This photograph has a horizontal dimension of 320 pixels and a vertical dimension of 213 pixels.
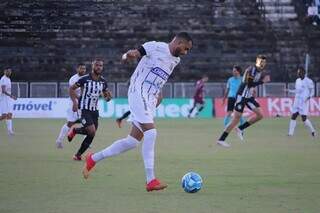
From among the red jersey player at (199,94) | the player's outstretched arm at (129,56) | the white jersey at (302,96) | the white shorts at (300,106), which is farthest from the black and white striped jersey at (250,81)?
the red jersey player at (199,94)

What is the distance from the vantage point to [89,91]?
1576 centimetres

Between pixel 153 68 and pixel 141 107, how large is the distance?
1.97 ft

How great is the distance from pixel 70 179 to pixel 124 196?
84.3 inches

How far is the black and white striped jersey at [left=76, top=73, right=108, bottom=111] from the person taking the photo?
15.8m

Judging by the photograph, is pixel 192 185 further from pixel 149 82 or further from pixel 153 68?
pixel 153 68

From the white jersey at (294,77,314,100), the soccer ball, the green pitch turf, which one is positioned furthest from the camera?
the white jersey at (294,77,314,100)

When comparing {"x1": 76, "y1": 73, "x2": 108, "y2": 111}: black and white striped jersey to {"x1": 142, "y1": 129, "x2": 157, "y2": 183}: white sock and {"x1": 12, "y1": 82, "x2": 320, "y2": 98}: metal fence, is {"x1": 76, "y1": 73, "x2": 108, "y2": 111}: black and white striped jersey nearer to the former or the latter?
{"x1": 142, "y1": 129, "x2": 157, "y2": 183}: white sock

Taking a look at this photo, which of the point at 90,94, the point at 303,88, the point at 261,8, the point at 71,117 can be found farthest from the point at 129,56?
the point at 261,8

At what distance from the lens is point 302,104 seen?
26.0 meters

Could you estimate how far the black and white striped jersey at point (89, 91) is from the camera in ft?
51.7

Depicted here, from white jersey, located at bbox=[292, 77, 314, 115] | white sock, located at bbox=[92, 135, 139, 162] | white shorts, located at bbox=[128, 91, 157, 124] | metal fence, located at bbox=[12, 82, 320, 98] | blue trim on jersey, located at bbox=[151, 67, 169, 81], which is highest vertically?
blue trim on jersey, located at bbox=[151, 67, 169, 81]

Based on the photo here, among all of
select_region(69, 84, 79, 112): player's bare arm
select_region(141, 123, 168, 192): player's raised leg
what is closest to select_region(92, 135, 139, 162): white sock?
select_region(141, 123, 168, 192): player's raised leg

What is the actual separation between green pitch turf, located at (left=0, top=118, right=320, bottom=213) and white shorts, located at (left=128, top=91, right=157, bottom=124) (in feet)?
3.36

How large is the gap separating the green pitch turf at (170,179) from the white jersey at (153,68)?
1494 millimetres
